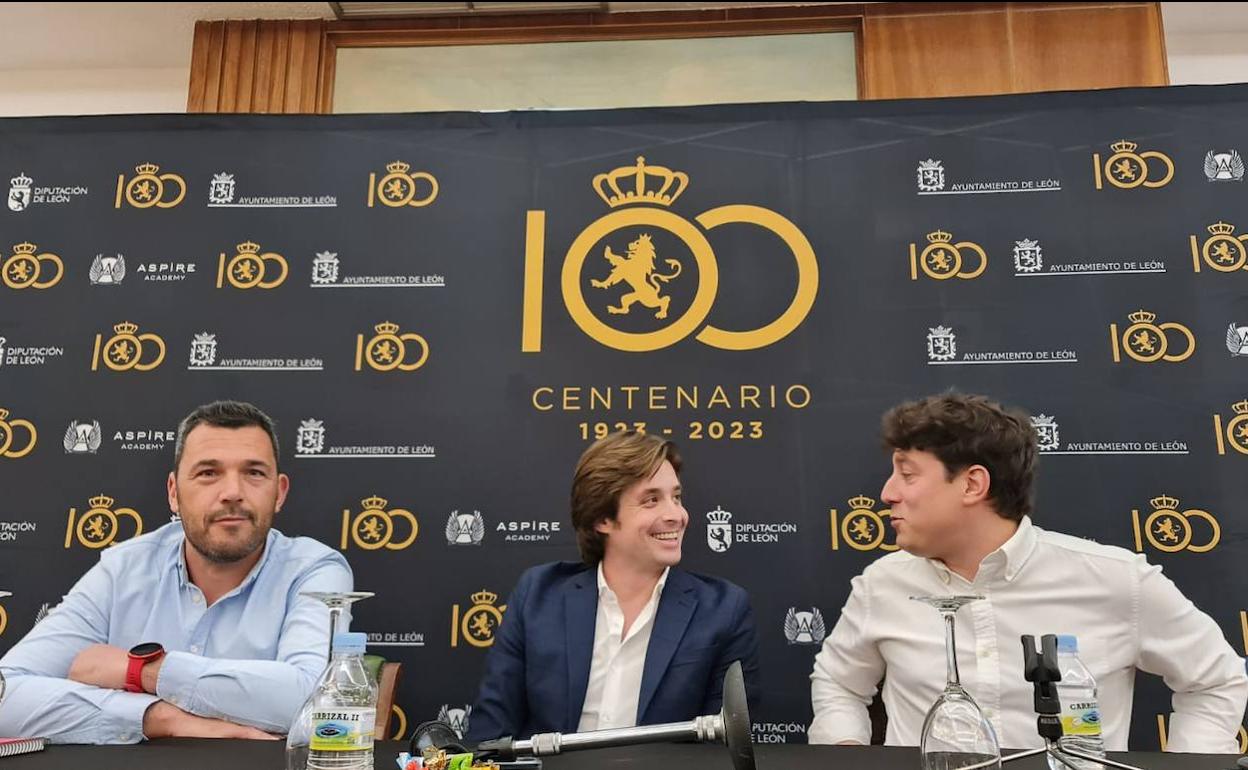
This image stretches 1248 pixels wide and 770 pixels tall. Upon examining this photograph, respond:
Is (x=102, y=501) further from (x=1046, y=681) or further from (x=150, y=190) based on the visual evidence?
(x=1046, y=681)

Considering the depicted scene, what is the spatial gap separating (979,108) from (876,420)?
115 centimetres

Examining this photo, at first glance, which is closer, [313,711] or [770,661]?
[313,711]

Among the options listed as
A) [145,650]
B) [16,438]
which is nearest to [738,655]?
[145,650]

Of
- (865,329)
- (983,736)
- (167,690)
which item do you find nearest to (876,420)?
(865,329)

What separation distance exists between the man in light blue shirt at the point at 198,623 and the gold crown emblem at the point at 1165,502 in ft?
7.83

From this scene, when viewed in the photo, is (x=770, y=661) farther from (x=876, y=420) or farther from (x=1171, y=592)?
(x=1171, y=592)

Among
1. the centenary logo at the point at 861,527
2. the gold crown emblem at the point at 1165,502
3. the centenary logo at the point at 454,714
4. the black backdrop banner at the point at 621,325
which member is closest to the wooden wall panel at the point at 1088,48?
the black backdrop banner at the point at 621,325

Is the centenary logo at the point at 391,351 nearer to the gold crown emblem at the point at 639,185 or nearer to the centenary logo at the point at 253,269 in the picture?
the centenary logo at the point at 253,269

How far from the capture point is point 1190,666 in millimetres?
2004

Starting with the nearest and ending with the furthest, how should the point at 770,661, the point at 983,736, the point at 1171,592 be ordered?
1. the point at 983,736
2. the point at 1171,592
3. the point at 770,661

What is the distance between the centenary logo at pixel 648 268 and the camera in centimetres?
302

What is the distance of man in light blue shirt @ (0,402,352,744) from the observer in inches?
70.4

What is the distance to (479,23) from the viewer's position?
4.09m

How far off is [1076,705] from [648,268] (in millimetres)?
2068
